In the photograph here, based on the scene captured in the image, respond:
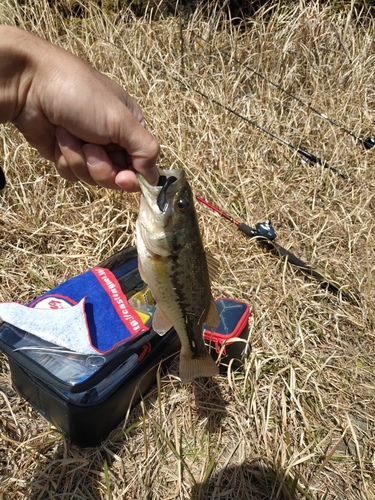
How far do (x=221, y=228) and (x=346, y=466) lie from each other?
1991 mm

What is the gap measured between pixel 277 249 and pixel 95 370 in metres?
1.87

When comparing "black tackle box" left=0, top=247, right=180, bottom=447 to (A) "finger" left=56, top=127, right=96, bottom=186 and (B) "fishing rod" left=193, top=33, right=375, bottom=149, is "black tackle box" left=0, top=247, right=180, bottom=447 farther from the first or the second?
(B) "fishing rod" left=193, top=33, right=375, bottom=149

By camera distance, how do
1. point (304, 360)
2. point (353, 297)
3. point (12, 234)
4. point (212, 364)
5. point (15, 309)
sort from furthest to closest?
point (12, 234) < point (353, 297) < point (304, 360) < point (15, 309) < point (212, 364)

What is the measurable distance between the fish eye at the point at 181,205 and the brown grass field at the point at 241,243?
1.25m

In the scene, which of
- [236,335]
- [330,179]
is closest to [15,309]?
[236,335]

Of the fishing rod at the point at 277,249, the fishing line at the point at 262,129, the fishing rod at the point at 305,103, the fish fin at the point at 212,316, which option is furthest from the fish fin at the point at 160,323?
the fishing rod at the point at 305,103

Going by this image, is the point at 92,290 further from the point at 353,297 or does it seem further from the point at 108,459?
the point at 353,297

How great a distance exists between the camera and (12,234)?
332cm

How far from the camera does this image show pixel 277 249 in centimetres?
336

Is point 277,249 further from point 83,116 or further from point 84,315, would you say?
point 83,116

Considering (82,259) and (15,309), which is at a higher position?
(15,309)

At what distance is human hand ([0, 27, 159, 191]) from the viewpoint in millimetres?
1752

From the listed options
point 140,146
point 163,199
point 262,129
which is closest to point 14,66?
point 140,146

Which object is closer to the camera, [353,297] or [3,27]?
[3,27]
